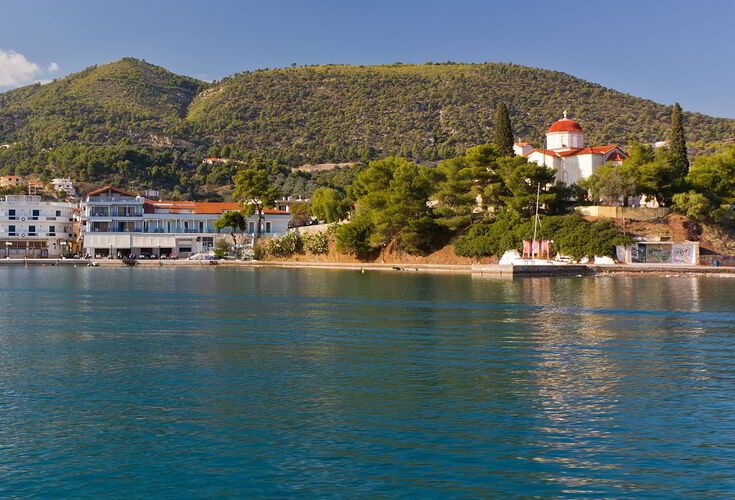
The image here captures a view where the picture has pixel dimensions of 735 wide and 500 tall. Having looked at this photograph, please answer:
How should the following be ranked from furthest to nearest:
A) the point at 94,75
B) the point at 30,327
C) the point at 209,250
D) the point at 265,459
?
1. the point at 94,75
2. the point at 209,250
3. the point at 30,327
4. the point at 265,459

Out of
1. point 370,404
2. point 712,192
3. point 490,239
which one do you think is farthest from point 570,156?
point 370,404

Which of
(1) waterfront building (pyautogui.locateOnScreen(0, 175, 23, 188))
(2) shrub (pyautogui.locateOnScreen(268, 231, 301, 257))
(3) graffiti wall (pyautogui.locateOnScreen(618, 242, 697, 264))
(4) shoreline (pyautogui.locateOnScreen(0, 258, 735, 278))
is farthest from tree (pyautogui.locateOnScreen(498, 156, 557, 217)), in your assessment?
(1) waterfront building (pyautogui.locateOnScreen(0, 175, 23, 188))

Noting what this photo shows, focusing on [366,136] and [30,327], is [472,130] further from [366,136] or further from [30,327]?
[30,327]

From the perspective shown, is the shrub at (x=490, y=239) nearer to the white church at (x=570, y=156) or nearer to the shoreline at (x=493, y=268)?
the shoreline at (x=493, y=268)

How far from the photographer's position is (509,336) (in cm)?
2484

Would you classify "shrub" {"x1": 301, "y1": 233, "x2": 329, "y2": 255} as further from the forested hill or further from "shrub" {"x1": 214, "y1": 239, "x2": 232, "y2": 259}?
the forested hill

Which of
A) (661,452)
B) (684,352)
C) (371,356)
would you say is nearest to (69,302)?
(371,356)

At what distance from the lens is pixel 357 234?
2778 inches

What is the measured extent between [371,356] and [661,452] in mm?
9650

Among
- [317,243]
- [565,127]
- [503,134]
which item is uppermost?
[565,127]

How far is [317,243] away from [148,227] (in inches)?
944

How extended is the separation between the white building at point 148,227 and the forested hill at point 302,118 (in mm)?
32794

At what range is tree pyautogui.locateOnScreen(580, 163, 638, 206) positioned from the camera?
62.8 metres

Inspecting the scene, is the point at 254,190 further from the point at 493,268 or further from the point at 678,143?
the point at 678,143
